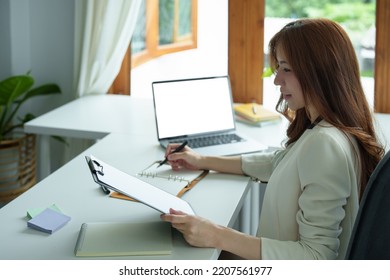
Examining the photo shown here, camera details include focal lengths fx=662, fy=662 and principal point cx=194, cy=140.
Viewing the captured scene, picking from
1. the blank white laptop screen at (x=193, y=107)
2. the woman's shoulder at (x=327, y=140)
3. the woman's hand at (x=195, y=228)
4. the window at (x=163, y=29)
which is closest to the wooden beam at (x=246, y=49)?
the window at (x=163, y=29)

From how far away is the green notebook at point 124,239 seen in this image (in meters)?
1.58

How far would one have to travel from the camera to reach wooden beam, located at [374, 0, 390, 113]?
2965mm

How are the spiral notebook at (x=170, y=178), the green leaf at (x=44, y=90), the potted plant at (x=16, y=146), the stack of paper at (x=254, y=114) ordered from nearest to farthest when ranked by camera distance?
the spiral notebook at (x=170, y=178)
the stack of paper at (x=254, y=114)
the potted plant at (x=16, y=146)
the green leaf at (x=44, y=90)

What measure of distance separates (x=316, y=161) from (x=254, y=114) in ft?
4.18

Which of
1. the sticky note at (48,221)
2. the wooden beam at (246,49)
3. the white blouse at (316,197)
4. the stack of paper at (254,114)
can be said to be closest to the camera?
the white blouse at (316,197)

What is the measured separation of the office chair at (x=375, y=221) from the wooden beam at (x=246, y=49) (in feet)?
6.31

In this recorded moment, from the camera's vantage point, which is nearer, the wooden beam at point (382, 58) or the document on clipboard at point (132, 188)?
the document on clipboard at point (132, 188)

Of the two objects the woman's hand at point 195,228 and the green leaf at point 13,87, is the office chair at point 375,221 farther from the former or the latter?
the green leaf at point 13,87

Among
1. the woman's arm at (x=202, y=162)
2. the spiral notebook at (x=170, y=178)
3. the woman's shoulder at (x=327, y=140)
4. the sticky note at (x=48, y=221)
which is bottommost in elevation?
the sticky note at (x=48, y=221)

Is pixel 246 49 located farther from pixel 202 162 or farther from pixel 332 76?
pixel 332 76

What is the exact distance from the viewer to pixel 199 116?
252 cm

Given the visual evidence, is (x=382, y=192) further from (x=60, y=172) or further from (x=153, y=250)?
(x=60, y=172)
